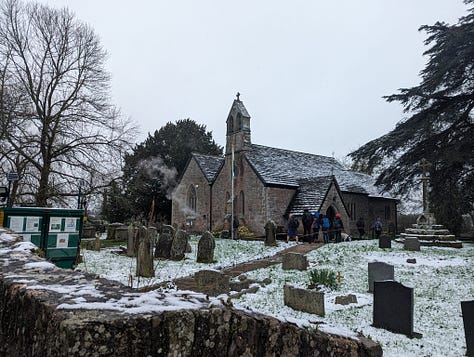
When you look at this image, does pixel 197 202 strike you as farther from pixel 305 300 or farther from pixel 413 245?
pixel 305 300

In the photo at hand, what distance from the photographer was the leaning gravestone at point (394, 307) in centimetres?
594

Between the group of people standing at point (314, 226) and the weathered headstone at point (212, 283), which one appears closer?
the weathered headstone at point (212, 283)

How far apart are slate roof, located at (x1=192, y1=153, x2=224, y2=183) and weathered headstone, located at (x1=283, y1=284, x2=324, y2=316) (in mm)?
22345

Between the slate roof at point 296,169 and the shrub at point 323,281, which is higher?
the slate roof at point 296,169

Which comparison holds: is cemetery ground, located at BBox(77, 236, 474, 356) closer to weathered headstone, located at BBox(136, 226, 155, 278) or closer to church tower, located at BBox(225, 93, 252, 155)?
weathered headstone, located at BBox(136, 226, 155, 278)

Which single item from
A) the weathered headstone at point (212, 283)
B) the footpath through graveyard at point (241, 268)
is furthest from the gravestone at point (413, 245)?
the weathered headstone at point (212, 283)

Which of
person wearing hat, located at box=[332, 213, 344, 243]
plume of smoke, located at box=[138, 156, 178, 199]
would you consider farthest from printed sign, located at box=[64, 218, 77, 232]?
plume of smoke, located at box=[138, 156, 178, 199]

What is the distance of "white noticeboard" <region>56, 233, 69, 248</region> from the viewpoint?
34.0 feet

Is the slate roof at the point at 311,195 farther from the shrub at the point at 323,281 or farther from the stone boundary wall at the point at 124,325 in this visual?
the stone boundary wall at the point at 124,325

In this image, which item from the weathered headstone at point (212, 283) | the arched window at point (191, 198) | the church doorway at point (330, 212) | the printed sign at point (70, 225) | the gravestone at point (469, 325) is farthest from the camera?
the arched window at point (191, 198)

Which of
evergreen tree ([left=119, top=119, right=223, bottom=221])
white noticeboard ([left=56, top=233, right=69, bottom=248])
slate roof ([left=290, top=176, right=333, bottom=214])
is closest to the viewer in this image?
white noticeboard ([left=56, top=233, right=69, bottom=248])

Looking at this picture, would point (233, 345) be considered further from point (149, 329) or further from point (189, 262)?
point (189, 262)

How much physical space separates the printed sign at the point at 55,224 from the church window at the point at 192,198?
21035 millimetres

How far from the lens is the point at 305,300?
23.0 feet
